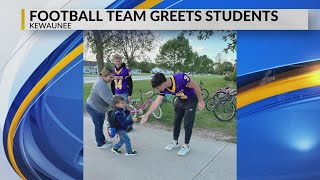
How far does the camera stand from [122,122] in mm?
2736

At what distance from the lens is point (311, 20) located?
257 centimetres

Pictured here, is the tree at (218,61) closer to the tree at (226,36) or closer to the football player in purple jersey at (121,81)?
the tree at (226,36)

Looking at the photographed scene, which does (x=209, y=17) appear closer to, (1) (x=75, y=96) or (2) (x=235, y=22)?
(2) (x=235, y=22)

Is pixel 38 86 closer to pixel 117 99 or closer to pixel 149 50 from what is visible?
pixel 117 99

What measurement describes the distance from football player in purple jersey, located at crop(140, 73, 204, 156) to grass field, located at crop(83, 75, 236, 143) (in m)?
0.04

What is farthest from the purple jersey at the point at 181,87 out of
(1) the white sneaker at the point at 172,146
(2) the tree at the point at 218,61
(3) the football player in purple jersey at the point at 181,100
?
(1) the white sneaker at the point at 172,146

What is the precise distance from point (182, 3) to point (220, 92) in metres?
0.75

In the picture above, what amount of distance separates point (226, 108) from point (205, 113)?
168 millimetres

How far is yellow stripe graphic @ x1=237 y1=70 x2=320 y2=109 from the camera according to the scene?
2.61 m

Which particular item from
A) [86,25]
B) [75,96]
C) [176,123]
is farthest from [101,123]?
[86,25]

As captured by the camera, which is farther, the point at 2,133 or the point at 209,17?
the point at 2,133

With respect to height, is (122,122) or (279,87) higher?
(279,87)

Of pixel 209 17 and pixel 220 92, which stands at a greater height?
pixel 209 17

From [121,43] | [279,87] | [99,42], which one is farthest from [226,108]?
[99,42]
